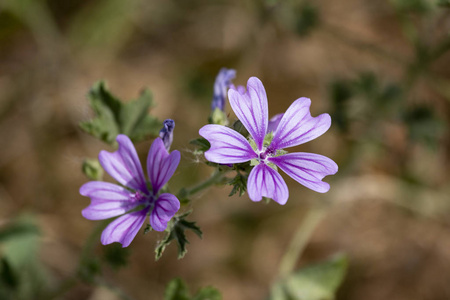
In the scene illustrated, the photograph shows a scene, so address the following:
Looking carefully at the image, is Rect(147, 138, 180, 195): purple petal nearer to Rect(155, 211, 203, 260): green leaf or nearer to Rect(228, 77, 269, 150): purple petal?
Rect(155, 211, 203, 260): green leaf

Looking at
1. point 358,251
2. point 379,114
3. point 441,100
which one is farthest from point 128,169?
point 441,100

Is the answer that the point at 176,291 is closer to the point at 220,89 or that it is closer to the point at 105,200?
the point at 105,200

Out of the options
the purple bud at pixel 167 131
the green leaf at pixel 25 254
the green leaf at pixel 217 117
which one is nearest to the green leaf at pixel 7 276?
the green leaf at pixel 25 254

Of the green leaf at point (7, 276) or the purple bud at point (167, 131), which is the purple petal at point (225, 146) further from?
the green leaf at point (7, 276)

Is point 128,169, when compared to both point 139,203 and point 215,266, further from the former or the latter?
point 215,266

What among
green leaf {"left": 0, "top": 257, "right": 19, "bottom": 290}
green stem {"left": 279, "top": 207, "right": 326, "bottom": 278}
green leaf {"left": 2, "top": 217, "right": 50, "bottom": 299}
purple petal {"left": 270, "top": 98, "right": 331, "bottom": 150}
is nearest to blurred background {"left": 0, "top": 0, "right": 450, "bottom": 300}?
green leaf {"left": 2, "top": 217, "right": 50, "bottom": 299}

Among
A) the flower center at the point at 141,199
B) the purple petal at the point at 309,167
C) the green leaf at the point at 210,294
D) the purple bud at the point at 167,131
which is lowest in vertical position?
the green leaf at the point at 210,294
